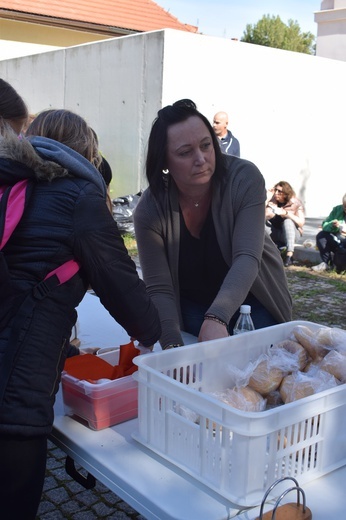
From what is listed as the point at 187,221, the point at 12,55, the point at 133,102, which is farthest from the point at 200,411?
the point at 12,55

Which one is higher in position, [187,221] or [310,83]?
[310,83]

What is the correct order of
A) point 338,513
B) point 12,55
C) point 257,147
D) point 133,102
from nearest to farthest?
point 338,513
point 133,102
point 257,147
point 12,55

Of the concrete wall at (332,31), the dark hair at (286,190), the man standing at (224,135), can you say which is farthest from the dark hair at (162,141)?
the concrete wall at (332,31)

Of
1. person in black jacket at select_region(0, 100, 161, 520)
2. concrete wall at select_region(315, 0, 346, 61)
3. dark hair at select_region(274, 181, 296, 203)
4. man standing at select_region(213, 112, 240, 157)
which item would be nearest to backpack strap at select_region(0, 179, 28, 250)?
person in black jacket at select_region(0, 100, 161, 520)

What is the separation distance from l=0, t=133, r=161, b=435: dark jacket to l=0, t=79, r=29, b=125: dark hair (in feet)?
1.85

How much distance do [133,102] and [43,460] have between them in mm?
8743

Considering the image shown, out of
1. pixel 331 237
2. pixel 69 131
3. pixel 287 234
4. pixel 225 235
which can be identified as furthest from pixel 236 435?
pixel 287 234

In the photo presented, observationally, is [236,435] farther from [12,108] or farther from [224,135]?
[224,135]

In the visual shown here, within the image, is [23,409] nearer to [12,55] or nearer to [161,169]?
[161,169]

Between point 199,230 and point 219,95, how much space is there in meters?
7.86

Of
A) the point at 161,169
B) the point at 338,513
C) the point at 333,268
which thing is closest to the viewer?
the point at 338,513

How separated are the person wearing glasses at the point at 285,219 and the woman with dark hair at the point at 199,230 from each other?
5.28 metres

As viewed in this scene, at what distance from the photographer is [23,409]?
125cm

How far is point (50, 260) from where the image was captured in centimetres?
132
